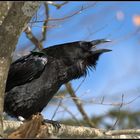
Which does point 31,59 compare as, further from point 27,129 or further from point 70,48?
point 27,129

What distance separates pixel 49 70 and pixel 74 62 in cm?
45

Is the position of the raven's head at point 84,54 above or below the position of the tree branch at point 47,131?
above

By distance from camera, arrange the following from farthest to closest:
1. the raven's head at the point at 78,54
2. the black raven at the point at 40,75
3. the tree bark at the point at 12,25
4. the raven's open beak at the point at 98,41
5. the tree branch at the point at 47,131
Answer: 1. the raven's open beak at the point at 98,41
2. the raven's head at the point at 78,54
3. the black raven at the point at 40,75
4. the tree bark at the point at 12,25
5. the tree branch at the point at 47,131

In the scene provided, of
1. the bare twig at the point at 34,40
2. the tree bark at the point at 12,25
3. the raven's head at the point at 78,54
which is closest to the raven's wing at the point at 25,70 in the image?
the raven's head at the point at 78,54

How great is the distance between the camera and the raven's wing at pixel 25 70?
18.1 ft

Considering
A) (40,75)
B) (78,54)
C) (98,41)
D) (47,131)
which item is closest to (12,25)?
(47,131)

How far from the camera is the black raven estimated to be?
5.44 meters

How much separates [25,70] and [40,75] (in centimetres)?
21

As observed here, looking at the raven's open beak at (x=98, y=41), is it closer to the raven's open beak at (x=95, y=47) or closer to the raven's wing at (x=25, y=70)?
the raven's open beak at (x=95, y=47)

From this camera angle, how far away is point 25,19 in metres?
4.15

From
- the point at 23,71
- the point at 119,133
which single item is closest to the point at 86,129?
the point at 119,133

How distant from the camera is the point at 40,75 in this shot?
219 inches

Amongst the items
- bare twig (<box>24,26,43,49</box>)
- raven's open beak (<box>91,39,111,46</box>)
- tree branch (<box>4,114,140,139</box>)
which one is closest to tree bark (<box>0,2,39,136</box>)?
tree branch (<box>4,114,140,139</box>)

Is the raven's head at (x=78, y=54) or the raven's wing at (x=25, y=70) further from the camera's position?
the raven's head at (x=78, y=54)
